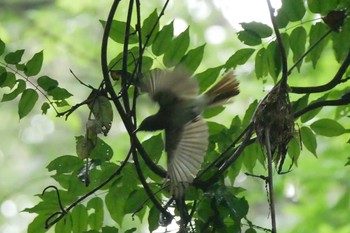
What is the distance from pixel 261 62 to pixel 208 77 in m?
0.13

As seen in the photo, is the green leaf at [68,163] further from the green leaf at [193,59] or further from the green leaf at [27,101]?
the green leaf at [193,59]

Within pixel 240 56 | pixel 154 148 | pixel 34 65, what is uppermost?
pixel 34 65

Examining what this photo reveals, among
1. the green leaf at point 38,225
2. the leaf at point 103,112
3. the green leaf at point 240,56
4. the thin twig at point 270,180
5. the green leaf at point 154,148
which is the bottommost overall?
the thin twig at point 270,180

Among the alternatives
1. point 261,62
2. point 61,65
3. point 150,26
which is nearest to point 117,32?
point 150,26

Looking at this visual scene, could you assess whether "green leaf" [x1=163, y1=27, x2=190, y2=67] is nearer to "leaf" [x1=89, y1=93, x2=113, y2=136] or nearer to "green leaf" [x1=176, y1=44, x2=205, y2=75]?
"green leaf" [x1=176, y1=44, x2=205, y2=75]

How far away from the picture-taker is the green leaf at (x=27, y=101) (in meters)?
1.17

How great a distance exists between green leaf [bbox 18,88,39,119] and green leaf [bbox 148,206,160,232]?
281 millimetres

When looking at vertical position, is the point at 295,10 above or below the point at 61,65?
below

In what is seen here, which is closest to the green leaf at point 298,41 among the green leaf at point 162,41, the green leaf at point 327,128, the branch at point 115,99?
the green leaf at point 327,128

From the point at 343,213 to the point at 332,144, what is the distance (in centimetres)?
47

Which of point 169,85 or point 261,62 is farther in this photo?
point 261,62

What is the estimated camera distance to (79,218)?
1170mm

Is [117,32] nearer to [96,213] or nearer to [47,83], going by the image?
[47,83]

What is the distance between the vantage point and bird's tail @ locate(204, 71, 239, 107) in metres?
1.13
